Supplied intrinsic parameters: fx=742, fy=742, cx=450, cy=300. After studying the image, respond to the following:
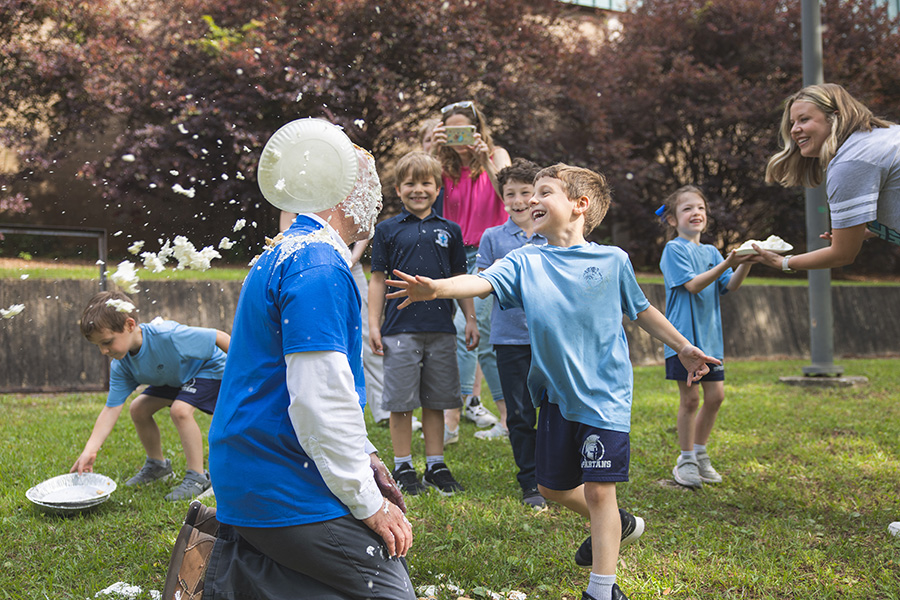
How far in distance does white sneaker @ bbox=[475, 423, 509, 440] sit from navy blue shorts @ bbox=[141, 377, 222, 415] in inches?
80.4

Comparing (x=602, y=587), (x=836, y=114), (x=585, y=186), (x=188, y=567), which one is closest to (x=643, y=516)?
(x=602, y=587)

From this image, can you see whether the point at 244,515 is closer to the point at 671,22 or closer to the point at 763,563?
the point at 763,563

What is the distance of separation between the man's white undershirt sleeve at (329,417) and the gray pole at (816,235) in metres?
7.50

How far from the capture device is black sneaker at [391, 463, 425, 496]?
3.92 metres

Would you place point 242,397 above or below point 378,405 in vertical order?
above

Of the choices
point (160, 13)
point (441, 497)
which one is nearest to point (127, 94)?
point (160, 13)

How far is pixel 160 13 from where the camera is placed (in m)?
11.2

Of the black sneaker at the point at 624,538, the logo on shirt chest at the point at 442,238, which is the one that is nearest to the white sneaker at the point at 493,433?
the logo on shirt chest at the point at 442,238

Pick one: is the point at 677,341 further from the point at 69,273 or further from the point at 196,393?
the point at 69,273

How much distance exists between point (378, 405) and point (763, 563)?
3327 mm

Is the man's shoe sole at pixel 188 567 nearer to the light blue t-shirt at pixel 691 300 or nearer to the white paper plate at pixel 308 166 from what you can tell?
the white paper plate at pixel 308 166

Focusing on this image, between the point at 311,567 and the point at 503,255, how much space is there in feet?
9.36

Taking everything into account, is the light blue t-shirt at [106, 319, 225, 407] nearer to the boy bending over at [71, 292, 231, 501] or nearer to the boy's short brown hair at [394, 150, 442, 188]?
the boy bending over at [71, 292, 231, 501]

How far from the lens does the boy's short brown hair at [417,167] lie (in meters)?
4.17
